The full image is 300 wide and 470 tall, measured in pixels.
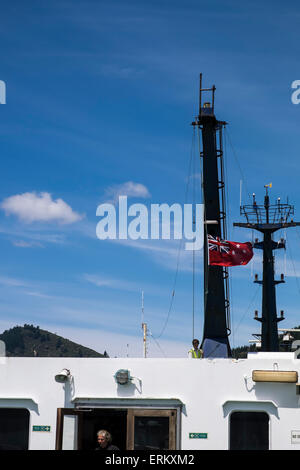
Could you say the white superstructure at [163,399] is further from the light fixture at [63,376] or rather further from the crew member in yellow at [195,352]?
the crew member in yellow at [195,352]

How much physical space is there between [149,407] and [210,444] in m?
1.51

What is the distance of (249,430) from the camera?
1466 cm

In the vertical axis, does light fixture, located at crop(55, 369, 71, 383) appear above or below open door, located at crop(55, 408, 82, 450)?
above

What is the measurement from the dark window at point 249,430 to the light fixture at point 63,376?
12.1 ft

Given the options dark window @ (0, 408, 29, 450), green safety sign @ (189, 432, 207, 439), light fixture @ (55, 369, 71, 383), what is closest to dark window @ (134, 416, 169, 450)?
green safety sign @ (189, 432, 207, 439)

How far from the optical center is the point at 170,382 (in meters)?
14.9

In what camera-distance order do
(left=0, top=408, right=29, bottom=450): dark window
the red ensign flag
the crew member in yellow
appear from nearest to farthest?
(left=0, top=408, right=29, bottom=450): dark window, the crew member in yellow, the red ensign flag

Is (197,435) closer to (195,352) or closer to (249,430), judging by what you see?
(249,430)

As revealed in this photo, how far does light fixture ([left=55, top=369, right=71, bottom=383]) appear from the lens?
15.0 meters

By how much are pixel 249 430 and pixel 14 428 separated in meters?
5.19

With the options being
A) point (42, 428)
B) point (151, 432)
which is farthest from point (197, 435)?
point (42, 428)

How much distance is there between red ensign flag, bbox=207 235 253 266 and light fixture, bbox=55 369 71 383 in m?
12.0

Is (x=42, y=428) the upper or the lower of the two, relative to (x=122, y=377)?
lower

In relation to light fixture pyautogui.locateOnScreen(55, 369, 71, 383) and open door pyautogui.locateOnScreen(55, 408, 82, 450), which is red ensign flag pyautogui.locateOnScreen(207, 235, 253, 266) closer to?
light fixture pyautogui.locateOnScreen(55, 369, 71, 383)
